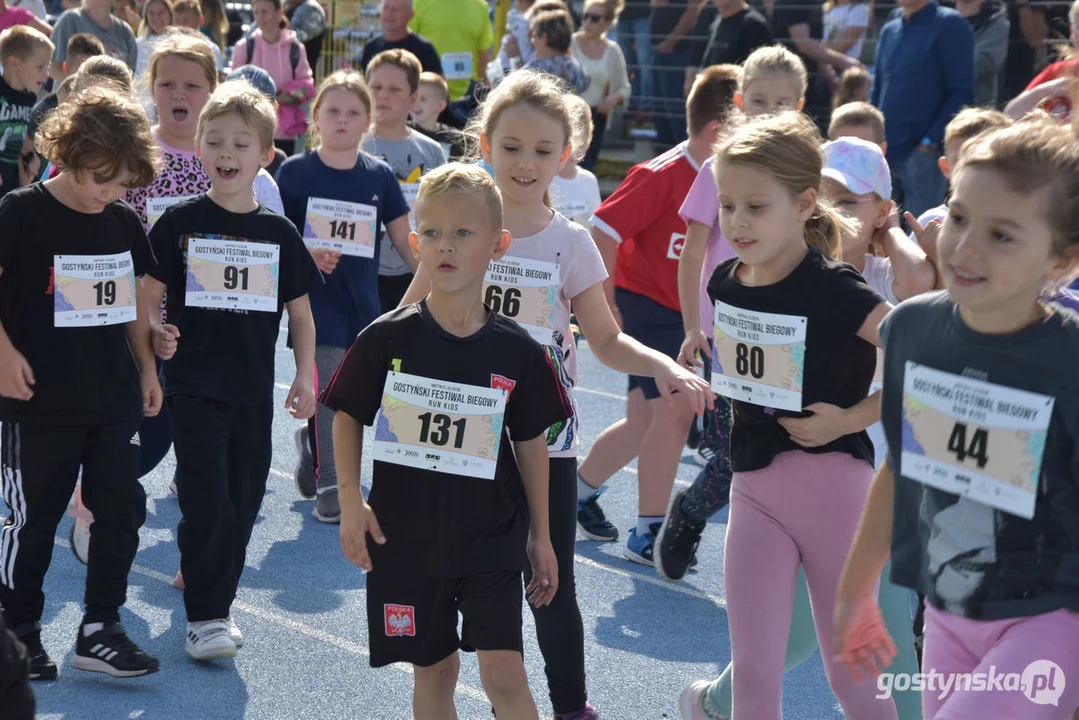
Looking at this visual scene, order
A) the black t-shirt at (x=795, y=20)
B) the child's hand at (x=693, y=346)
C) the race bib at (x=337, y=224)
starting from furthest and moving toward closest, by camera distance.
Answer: the black t-shirt at (x=795, y=20), the race bib at (x=337, y=224), the child's hand at (x=693, y=346)

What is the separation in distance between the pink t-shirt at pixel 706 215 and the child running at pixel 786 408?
1508mm

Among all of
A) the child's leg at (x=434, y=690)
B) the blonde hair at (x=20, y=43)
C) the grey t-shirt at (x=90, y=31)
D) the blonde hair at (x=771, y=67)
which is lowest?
the child's leg at (x=434, y=690)

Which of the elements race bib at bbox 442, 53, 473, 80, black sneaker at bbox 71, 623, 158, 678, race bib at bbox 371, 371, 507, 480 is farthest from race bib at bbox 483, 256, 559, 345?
race bib at bbox 442, 53, 473, 80

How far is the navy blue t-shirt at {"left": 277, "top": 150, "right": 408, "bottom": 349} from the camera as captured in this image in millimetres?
5820

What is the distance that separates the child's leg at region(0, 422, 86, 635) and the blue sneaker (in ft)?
8.07

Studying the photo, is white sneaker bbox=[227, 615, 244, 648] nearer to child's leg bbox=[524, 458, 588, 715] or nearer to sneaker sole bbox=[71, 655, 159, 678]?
sneaker sole bbox=[71, 655, 159, 678]

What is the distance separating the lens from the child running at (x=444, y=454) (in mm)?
3146

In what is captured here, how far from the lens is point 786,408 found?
10.8 ft

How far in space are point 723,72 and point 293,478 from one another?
2.83 metres

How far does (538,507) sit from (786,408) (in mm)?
656

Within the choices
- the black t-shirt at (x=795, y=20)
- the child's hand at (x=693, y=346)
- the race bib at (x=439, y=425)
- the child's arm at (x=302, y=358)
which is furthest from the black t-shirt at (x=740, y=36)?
the race bib at (x=439, y=425)

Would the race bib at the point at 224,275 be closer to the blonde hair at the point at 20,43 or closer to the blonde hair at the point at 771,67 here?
the blonde hair at the point at 771,67

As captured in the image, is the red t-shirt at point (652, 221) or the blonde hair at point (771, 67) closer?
the blonde hair at point (771, 67)

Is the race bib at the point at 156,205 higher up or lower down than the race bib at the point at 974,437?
higher up
